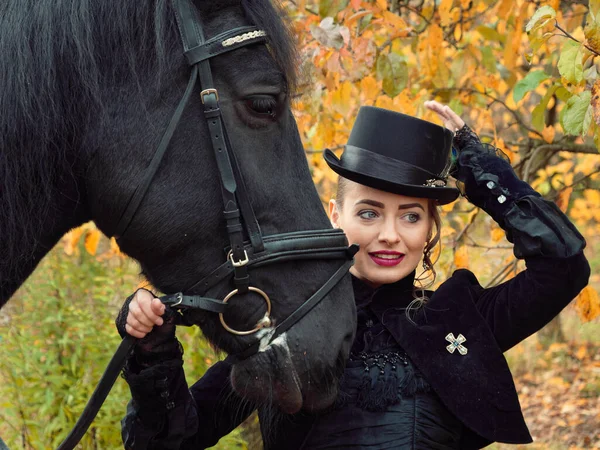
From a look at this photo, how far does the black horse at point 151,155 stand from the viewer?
1918 millimetres

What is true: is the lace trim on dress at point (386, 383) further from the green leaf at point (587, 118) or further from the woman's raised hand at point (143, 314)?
the green leaf at point (587, 118)

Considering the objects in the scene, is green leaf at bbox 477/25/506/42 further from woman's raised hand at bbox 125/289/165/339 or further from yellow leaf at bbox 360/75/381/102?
woman's raised hand at bbox 125/289/165/339

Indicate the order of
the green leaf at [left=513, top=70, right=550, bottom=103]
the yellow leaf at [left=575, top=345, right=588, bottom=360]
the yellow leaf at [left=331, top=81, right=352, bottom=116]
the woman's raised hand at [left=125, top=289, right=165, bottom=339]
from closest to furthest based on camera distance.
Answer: the woman's raised hand at [left=125, top=289, right=165, bottom=339]
the green leaf at [left=513, top=70, right=550, bottom=103]
the yellow leaf at [left=331, top=81, right=352, bottom=116]
the yellow leaf at [left=575, top=345, right=588, bottom=360]

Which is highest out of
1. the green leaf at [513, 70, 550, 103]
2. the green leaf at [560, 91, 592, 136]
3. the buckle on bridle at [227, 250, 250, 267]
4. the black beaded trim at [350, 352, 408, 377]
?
the green leaf at [560, 91, 592, 136]

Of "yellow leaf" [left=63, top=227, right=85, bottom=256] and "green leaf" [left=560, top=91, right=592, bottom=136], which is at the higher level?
"green leaf" [left=560, top=91, right=592, bottom=136]

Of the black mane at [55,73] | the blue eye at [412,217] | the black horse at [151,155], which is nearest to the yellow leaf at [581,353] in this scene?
the blue eye at [412,217]

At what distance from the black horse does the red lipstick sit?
0.90 feet

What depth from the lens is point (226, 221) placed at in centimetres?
194

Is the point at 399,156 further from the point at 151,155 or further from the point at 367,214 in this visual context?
the point at 151,155

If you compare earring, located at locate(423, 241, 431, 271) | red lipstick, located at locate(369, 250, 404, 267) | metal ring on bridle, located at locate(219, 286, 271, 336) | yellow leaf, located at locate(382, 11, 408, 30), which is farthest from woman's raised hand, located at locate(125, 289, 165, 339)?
yellow leaf, located at locate(382, 11, 408, 30)

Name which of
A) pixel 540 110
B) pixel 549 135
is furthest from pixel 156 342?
pixel 549 135

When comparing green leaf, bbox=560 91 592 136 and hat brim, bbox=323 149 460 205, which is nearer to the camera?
hat brim, bbox=323 149 460 205

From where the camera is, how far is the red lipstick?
88.0 inches

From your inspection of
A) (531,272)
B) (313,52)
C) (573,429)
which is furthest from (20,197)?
(573,429)
